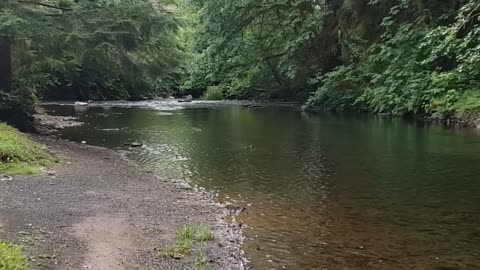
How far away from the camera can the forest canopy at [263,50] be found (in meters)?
18.2

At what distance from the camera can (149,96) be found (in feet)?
167

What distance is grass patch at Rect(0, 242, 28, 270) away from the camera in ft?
17.7

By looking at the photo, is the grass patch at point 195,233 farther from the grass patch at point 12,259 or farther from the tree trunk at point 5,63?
the tree trunk at point 5,63

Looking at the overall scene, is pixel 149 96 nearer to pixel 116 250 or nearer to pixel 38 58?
pixel 38 58

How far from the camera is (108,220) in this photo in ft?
28.0

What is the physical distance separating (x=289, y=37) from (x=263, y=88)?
9754 millimetres

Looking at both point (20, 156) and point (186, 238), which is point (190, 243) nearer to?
point (186, 238)

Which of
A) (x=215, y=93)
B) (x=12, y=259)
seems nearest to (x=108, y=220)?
(x=12, y=259)

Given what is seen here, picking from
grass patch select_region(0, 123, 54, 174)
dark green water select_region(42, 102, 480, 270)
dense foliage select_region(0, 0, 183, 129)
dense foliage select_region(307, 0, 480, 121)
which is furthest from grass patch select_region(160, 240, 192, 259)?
dense foliage select_region(307, 0, 480, 121)

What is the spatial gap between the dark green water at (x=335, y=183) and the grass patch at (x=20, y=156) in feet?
8.55

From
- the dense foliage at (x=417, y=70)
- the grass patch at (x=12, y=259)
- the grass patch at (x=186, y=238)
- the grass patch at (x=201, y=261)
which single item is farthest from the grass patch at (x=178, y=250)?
the dense foliage at (x=417, y=70)

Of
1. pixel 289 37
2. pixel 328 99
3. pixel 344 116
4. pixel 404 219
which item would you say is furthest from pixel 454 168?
pixel 289 37

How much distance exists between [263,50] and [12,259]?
33553 millimetres

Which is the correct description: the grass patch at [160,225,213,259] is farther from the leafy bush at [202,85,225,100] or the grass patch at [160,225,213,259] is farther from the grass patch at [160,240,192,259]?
the leafy bush at [202,85,225,100]
